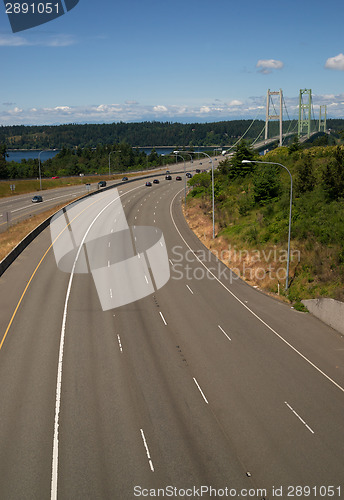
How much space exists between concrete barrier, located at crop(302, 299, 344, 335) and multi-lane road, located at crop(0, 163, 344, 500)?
25.3 inches

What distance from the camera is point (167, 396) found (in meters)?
19.5

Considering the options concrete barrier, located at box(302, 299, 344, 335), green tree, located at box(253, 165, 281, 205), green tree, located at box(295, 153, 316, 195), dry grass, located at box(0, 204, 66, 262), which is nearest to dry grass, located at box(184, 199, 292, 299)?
concrete barrier, located at box(302, 299, 344, 335)

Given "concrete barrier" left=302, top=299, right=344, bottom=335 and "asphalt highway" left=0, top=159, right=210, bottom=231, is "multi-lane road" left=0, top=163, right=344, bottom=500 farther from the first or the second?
"asphalt highway" left=0, top=159, right=210, bottom=231

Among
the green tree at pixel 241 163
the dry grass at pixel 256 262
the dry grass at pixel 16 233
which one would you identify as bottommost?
the dry grass at pixel 256 262

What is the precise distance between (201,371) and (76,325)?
30.9 ft

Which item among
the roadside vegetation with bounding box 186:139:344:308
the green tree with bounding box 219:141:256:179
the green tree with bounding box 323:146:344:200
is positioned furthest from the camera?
the green tree with bounding box 219:141:256:179

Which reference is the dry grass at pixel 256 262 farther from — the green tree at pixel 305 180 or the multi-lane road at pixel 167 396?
the green tree at pixel 305 180

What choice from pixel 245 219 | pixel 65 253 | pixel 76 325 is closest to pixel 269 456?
pixel 76 325

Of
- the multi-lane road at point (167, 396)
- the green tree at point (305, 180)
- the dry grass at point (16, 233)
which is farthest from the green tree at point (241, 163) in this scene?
the multi-lane road at point (167, 396)

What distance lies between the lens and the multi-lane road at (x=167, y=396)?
14.6 metres

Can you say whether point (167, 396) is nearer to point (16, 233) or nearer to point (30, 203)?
point (16, 233)

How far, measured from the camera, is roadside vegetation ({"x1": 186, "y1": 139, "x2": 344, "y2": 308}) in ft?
109

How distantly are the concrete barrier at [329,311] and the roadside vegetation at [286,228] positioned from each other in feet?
2.62

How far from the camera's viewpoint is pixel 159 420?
17734mm
